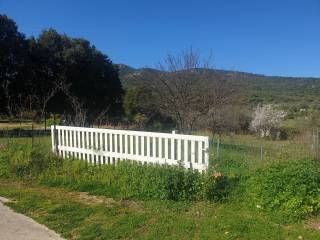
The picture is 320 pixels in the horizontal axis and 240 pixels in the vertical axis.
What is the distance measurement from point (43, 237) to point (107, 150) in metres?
4.26

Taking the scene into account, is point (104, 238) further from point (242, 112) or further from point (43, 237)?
point (242, 112)

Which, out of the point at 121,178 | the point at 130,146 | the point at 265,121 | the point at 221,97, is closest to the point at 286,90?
the point at 265,121

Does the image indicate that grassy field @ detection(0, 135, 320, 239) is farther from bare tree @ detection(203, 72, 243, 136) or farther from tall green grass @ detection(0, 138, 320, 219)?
bare tree @ detection(203, 72, 243, 136)

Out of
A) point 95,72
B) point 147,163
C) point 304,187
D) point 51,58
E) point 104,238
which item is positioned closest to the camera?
point 104,238

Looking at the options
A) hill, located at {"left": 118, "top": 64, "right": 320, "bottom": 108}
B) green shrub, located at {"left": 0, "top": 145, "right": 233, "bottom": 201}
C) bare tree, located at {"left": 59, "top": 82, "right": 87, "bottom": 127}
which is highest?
hill, located at {"left": 118, "top": 64, "right": 320, "bottom": 108}

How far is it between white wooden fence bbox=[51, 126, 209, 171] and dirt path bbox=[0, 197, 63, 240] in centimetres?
281

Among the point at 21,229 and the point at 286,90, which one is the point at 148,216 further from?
the point at 286,90

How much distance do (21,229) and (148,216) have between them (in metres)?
1.66

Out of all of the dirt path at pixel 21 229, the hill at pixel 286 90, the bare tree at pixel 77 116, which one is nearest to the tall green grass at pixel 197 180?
the dirt path at pixel 21 229

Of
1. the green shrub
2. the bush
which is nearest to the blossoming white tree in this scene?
the green shrub

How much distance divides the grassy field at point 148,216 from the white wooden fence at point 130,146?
28.5 inches

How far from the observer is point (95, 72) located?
35156 mm

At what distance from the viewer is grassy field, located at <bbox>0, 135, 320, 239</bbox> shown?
4992 millimetres

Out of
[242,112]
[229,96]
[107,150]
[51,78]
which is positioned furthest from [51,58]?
[107,150]
